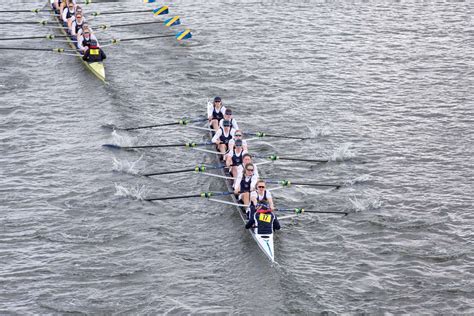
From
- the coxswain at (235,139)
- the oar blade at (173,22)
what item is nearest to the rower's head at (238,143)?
the coxswain at (235,139)

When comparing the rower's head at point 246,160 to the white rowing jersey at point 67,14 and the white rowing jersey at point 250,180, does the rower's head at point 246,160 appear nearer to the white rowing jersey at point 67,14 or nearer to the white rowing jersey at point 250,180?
the white rowing jersey at point 250,180

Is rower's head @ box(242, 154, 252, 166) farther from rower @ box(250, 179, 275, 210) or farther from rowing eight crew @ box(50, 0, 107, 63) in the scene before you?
rowing eight crew @ box(50, 0, 107, 63)

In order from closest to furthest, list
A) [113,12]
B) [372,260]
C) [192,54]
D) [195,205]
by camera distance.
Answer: [372,260] → [195,205] → [192,54] → [113,12]

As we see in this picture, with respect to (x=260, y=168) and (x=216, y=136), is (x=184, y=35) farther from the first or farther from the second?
(x=260, y=168)

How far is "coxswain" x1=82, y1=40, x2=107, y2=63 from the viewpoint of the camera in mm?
41562

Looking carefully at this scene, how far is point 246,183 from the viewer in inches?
1117

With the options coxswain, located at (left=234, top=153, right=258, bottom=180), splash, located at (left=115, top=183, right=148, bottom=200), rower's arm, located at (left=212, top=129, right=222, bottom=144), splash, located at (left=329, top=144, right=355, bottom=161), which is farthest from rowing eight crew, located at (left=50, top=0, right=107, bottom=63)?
coxswain, located at (left=234, top=153, right=258, bottom=180)

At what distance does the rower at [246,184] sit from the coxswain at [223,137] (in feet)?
11.5

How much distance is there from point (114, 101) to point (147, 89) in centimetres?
263

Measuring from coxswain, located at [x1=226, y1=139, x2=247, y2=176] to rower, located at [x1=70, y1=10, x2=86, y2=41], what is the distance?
17.8 meters

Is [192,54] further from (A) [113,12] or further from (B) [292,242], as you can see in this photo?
(B) [292,242]

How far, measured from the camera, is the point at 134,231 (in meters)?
27.9

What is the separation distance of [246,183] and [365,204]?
4.91 metres

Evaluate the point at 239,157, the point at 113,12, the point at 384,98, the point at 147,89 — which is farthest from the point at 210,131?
the point at 113,12
